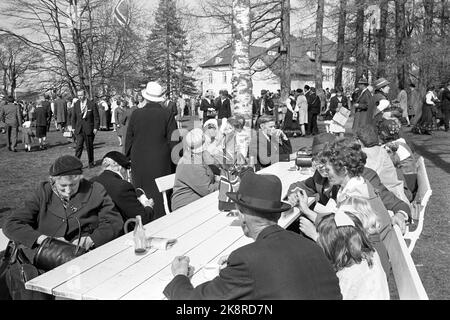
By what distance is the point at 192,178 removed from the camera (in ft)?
16.0

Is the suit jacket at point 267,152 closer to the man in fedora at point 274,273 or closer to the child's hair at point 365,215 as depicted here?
the child's hair at point 365,215

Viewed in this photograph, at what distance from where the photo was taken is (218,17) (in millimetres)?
17469

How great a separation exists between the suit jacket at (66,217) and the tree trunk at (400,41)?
62.8 feet

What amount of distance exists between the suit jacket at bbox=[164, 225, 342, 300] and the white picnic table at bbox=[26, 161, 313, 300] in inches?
21.4

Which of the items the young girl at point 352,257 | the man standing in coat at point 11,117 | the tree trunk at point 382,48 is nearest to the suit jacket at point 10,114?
the man standing in coat at point 11,117

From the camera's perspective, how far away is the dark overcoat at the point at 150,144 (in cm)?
579

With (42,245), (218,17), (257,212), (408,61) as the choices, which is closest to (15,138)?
(218,17)

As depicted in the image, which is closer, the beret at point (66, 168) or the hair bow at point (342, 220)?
the hair bow at point (342, 220)

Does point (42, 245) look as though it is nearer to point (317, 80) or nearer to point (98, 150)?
point (98, 150)

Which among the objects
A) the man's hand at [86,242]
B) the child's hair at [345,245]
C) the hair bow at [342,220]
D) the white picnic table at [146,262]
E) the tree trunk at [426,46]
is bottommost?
the man's hand at [86,242]

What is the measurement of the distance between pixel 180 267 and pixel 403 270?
1.25 metres

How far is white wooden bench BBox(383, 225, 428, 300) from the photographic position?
2.27 meters

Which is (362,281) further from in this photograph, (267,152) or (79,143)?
(79,143)

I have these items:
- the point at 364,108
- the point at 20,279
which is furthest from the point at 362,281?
the point at 364,108
